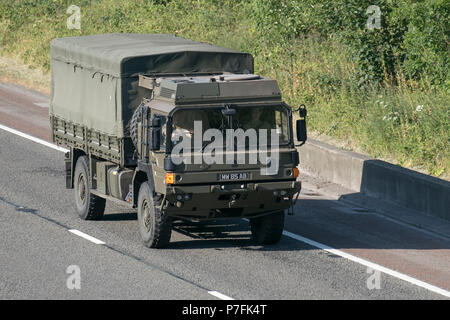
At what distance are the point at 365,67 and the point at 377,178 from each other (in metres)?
5.47

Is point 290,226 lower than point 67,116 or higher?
lower

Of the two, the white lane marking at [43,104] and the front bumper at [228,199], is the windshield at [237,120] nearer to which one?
the front bumper at [228,199]

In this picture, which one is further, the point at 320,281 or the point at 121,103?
the point at 121,103

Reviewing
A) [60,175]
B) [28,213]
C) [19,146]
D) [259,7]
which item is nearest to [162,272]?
[28,213]

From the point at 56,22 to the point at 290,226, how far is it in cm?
2158

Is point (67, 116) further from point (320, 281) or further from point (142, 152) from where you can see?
point (320, 281)

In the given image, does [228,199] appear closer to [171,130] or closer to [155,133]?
[171,130]

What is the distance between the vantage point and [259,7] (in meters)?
25.2

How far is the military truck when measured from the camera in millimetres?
14352

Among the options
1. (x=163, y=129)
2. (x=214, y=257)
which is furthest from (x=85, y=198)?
(x=214, y=257)

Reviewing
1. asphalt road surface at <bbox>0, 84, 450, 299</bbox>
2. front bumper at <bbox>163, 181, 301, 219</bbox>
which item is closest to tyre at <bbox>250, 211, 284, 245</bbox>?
asphalt road surface at <bbox>0, 84, 450, 299</bbox>

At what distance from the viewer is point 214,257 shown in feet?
48.3

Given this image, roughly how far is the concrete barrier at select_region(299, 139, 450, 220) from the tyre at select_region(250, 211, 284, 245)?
122 inches

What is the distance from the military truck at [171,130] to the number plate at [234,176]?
1 centimetres
